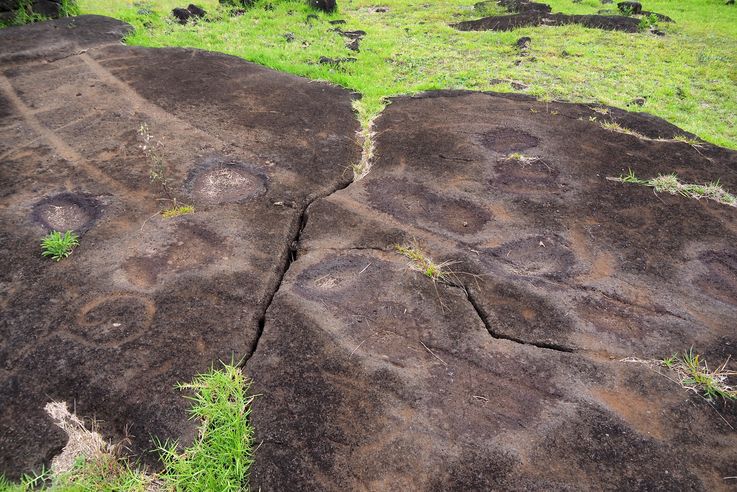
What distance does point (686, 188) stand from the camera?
4.35 meters

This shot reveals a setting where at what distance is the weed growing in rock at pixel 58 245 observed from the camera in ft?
11.0

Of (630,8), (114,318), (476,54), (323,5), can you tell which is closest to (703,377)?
(114,318)

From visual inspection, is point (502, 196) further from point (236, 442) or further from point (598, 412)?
point (236, 442)

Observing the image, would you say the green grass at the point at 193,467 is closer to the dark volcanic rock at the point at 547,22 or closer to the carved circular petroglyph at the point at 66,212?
the carved circular petroglyph at the point at 66,212

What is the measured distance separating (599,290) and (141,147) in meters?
4.21

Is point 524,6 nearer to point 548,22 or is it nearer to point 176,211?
point 548,22

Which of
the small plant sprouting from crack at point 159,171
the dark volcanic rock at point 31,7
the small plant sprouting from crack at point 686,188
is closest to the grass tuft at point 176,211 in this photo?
the small plant sprouting from crack at point 159,171

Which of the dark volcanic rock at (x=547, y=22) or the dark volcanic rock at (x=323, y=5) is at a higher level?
the dark volcanic rock at (x=323, y=5)

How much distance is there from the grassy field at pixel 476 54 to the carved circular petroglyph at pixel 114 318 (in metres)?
3.64

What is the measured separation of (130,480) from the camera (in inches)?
85.5

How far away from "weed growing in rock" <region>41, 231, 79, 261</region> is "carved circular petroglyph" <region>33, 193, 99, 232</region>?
164 millimetres

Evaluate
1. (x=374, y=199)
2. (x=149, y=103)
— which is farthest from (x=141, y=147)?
(x=374, y=199)

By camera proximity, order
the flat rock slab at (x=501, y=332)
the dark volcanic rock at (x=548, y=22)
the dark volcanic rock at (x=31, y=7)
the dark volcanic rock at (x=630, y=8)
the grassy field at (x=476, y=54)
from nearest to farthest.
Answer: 1. the flat rock slab at (x=501, y=332)
2. the grassy field at (x=476, y=54)
3. the dark volcanic rock at (x=31, y=7)
4. the dark volcanic rock at (x=548, y=22)
5. the dark volcanic rock at (x=630, y=8)

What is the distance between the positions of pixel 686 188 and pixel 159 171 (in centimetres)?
472
